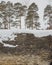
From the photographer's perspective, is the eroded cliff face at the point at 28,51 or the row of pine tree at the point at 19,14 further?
the row of pine tree at the point at 19,14

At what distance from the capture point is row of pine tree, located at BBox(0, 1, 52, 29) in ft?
15.5

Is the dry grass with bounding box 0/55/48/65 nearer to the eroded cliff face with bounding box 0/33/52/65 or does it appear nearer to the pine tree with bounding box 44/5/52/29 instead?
the eroded cliff face with bounding box 0/33/52/65

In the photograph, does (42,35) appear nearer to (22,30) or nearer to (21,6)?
(22,30)

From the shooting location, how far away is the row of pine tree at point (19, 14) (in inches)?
186

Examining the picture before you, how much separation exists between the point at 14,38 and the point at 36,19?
0.60 m

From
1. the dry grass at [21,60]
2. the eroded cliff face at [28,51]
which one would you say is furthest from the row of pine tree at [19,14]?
the dry grass at [21,60]

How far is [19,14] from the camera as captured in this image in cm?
477

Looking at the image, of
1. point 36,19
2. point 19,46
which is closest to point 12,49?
point 19,46

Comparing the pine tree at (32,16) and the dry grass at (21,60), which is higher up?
the pine tree at (32,16)

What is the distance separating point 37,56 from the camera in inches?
177

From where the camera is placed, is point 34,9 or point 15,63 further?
point 34,9

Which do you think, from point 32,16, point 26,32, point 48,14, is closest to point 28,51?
point 26,32

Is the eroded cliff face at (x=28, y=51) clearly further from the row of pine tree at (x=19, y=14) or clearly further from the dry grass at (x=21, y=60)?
the row of pine tree at (x=19, y=14)

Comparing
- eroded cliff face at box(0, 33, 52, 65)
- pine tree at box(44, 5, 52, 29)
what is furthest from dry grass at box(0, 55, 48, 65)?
pine tree at box(44, 5, 52, 29)
